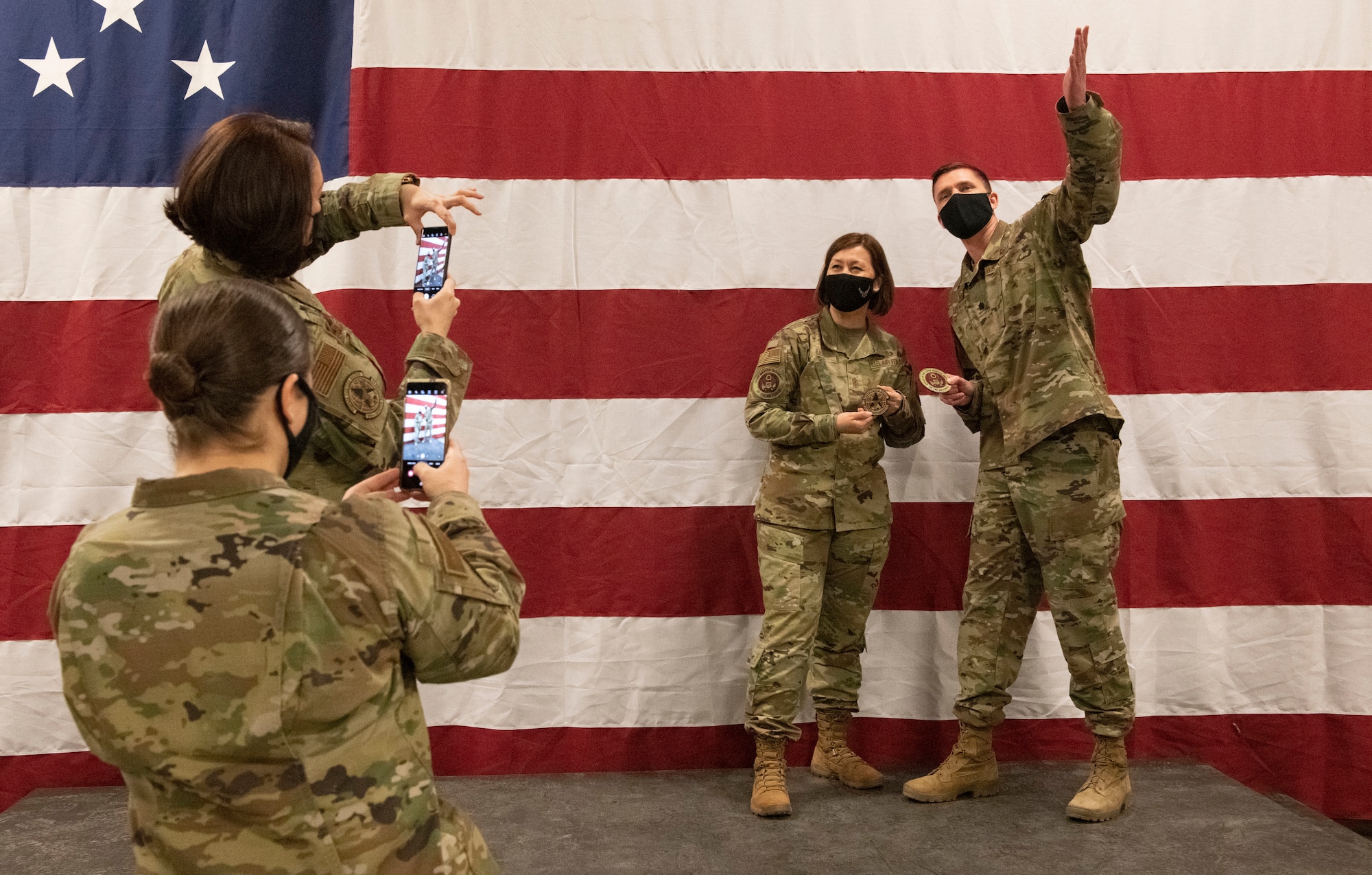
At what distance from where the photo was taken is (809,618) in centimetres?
265

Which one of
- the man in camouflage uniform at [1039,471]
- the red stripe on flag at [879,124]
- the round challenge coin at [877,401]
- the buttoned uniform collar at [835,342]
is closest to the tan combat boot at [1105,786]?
the man in camouflage uniform at [1039,471]

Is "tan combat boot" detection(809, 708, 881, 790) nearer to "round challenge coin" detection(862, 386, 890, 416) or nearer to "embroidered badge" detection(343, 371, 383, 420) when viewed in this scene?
"round challenge coin" detection(862, 386, 890, 416)

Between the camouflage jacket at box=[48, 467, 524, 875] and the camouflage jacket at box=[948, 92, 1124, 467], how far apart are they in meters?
1.81

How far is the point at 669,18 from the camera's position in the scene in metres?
2.93

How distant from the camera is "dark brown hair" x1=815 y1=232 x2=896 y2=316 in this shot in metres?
2.79

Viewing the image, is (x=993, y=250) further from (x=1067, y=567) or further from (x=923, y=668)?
(x=923, y=668)

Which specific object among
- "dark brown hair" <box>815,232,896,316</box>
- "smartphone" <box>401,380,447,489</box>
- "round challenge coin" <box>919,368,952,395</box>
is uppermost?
"dark brown hair" <box>815,232,896,316</box>

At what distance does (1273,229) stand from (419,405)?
2.65 m

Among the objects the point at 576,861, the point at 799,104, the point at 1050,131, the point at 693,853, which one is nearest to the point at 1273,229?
the point at 1050,131

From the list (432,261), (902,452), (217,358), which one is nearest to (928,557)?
(902,452)

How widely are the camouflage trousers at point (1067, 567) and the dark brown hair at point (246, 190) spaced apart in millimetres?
1777

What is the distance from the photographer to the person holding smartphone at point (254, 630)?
94 centimetres

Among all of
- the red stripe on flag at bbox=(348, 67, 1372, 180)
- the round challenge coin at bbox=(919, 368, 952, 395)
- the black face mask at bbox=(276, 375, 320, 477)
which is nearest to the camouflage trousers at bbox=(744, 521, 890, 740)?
the round challenge coin at bbox=(919, 368, 952, 395)

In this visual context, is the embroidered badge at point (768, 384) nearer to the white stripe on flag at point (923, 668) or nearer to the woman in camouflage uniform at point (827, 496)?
the woman in camouflage uniform at point (827, 496)
